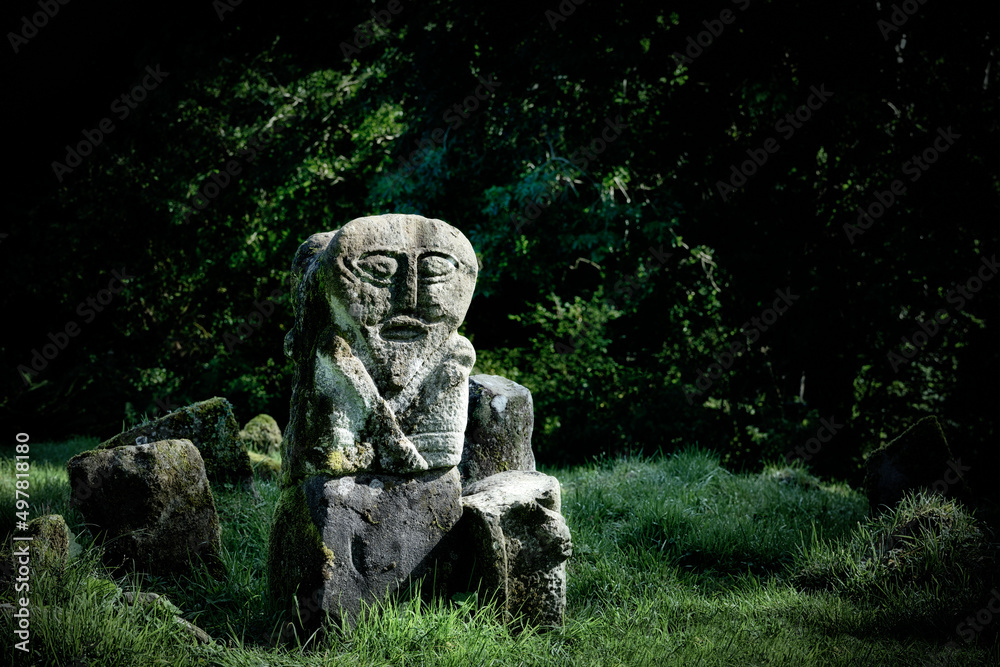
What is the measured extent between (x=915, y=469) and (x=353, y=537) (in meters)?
4.28

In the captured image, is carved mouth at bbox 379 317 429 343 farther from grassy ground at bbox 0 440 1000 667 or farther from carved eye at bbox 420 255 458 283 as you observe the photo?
grassy ground at bbox 0 440 1000 667

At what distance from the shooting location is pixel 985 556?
4.44 metres

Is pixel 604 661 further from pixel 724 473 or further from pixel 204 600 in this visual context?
pixel 724 473

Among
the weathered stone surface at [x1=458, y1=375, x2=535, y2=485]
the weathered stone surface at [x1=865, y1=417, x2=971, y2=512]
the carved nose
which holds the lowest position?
the weathered stone surface at [x1=865, y1=417, x2=971, y2=512]

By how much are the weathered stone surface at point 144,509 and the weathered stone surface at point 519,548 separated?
169cm

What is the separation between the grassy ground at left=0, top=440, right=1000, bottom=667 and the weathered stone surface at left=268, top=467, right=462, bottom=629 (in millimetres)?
161

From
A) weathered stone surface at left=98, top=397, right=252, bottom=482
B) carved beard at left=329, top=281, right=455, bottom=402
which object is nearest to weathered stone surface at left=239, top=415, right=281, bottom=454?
weathered stone surface at left=98, top=397, right=252, bottom=482

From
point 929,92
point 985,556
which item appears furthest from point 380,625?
point 929,92

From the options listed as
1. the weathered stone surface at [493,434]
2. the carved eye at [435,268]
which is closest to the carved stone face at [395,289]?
the carved eye at [435,268]

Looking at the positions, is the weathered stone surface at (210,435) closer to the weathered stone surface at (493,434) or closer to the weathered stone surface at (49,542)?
the weathered stone surface at (49,542)

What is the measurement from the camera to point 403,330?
11.6ft

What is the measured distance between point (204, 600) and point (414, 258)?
2086 mm

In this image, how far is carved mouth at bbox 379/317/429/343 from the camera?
3500 millimetres

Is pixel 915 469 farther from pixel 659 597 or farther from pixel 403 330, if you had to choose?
pixel 403 330
